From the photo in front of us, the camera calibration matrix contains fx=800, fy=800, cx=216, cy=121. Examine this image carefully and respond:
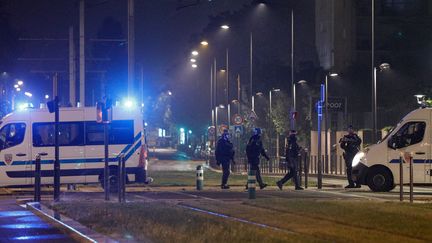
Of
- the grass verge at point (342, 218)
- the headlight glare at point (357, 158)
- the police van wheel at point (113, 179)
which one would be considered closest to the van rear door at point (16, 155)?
the police van wheel at point (113, 179)

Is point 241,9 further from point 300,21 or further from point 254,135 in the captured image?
point 254,135

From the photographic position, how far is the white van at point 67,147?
24516 millimetres

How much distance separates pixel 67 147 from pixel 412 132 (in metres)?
10.3

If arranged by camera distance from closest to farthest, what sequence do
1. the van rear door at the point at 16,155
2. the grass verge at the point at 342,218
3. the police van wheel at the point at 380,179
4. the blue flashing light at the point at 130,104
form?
the grass verge at the point at 342,218 → the police van wheel at the point at 380,179 → the van rear door at the point at 16,155 → the blue flashing light at the point at 130,104

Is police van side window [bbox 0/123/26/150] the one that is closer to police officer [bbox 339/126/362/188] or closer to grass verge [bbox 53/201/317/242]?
grass verge [bbox 53/201/317/242]

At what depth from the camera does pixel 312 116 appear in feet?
177

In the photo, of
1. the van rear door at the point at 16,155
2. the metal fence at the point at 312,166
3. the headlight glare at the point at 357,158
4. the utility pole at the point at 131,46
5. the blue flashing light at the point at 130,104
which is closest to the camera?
the headlight glare at the point at 357,158

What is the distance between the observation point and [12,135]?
24656 millimetres

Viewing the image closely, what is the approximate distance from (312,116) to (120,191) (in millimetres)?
36450

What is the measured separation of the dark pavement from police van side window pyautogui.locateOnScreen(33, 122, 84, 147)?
6.34 meters

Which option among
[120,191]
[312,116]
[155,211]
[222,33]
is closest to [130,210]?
[155,211]

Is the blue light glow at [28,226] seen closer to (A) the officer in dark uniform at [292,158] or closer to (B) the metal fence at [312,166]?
(A) the officer in dark uniform at [292,158]

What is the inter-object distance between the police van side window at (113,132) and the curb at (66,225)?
6178 millimetres

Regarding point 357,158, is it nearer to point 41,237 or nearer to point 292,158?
point 292,158
